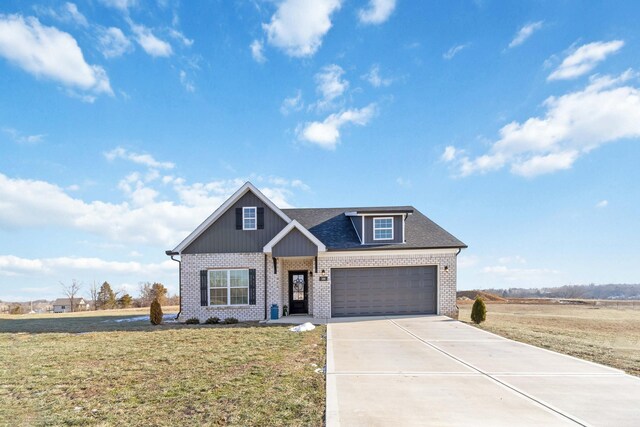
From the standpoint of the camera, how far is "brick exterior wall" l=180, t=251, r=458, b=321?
56.4ft

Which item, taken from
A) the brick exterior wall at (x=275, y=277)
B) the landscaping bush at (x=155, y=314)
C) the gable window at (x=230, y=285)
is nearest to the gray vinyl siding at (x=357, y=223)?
the brick exterior wall at (x=275, y=277)

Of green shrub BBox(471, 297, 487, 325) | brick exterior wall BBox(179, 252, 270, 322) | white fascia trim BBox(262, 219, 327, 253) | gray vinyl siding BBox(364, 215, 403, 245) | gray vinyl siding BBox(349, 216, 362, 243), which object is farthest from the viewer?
gray vinyl siding BBox(349, 216, 362, 243)

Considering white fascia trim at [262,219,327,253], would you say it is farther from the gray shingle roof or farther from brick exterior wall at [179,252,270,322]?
brick exterior wall at [179,252,270,322]

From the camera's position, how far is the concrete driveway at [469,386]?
5281mm

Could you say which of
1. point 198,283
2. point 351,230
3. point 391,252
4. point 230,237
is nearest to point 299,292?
point 351,230

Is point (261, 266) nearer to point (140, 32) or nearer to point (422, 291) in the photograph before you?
point (422, 291)

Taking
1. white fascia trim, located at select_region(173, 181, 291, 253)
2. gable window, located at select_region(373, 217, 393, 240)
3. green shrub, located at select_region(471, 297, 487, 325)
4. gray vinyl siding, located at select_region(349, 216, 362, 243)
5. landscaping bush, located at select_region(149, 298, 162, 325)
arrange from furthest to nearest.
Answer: gray vinyl siding, located at select_region(349, 216, 362, 243) → gable window, located at select_region(373, 217, 393, 240) → white fascia trim, located at select_region(173, 181, 291, 253) → landscaping bush, located at select_region(149, 298, 162, 325) → green shrub, located at select_region(471, 297, 487, 325)

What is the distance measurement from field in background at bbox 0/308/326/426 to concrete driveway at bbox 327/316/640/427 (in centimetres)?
66

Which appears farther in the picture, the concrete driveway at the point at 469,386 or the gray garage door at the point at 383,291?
the gray garage door at the point at 383,291

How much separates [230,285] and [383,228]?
8.12m

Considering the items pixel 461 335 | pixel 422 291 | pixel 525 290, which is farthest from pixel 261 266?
pixel 525 290

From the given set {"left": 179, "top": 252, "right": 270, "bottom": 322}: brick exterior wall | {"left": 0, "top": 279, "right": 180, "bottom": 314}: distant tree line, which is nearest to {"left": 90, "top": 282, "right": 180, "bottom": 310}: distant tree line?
{"left": 0, "top": 279, "right": 180, "bottom": 314}: distant tree line

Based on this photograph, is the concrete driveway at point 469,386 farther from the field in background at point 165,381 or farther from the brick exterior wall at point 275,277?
the brick exterior wall at point 275,277

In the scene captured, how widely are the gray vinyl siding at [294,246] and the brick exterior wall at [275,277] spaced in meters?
1.02
